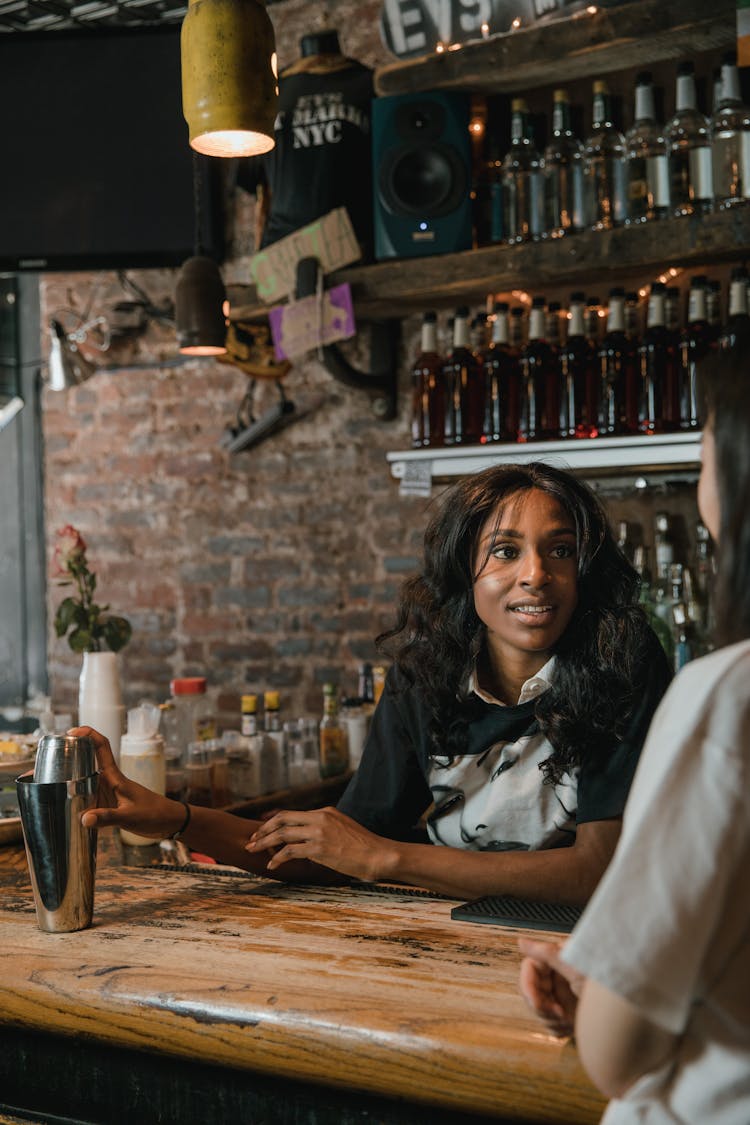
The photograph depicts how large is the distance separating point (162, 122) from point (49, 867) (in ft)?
7.90

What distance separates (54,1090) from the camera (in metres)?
1.26

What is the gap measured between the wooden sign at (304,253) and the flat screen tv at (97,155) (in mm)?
226

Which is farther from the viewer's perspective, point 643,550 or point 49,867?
point 643,550

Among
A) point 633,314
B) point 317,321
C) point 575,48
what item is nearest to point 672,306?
point 633,314

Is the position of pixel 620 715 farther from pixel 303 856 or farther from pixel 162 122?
pixel 162 122

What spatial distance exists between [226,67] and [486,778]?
1.09 m

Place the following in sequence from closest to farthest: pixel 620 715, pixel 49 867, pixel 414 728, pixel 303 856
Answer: pixel 49 867 → pixel 303 856 → pixel 620 715 → pixel 414 728

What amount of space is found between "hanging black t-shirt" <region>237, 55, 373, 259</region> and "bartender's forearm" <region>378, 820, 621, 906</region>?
1.93 meters

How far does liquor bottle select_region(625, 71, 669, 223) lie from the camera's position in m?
2.67

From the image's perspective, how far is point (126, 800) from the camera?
154 cm

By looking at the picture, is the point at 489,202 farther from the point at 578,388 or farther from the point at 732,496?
the point at 732,496

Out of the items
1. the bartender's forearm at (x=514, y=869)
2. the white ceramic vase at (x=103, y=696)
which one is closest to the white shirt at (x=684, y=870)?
the bartender's forearm at (x=514, y=869)

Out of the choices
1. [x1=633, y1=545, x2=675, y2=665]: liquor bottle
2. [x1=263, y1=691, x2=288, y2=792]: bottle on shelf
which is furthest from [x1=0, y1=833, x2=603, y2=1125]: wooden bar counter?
[x1=633, y1=545, x2=675, y2=665]: liquor bottle

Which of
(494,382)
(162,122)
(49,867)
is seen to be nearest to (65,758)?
(49,867)
